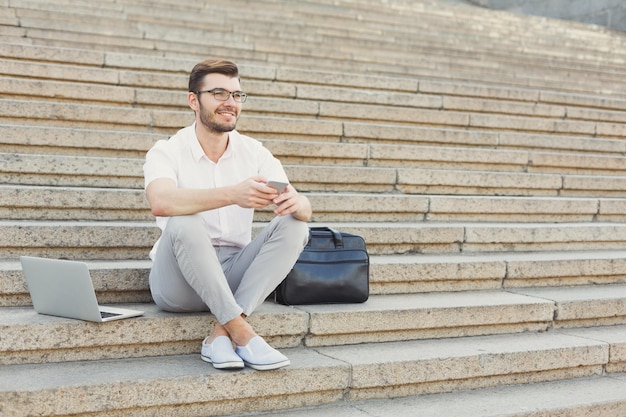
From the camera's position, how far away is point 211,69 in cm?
327

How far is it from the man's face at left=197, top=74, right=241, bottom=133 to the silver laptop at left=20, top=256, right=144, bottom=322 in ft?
2.88

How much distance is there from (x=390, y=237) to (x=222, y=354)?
1.73 meters

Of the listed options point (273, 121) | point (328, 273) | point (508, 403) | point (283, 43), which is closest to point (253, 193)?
point (328, 273)

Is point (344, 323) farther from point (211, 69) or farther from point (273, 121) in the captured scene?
point (273, 121)

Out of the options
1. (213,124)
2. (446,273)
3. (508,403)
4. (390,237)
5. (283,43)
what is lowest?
(508,403)

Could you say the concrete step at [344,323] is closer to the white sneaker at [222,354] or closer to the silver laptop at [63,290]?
the silver laptop at [63,290]

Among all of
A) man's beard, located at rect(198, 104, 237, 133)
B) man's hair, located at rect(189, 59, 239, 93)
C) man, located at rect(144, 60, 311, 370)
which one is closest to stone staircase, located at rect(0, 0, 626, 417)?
man, located at rect(144, 60, 311, 370)

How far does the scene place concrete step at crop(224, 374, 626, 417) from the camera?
3172 millimetres

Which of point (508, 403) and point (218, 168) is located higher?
point (218, 168)

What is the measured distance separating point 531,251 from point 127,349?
2826 millimetres

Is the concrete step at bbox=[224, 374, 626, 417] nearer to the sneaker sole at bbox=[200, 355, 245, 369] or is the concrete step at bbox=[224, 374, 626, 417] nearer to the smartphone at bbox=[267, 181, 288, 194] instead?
the sneaker sole at bbox=[200, 355, 245, 369]

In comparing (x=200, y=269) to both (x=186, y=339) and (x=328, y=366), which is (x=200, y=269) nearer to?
(x=186, y=339)

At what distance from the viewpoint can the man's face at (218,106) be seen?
328 cm

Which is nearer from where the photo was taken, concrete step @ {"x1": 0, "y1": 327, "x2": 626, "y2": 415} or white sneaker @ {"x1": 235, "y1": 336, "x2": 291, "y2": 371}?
concrete step @ {"x1": 0, "y1": 327, "x2": 626, "y2": 415}
